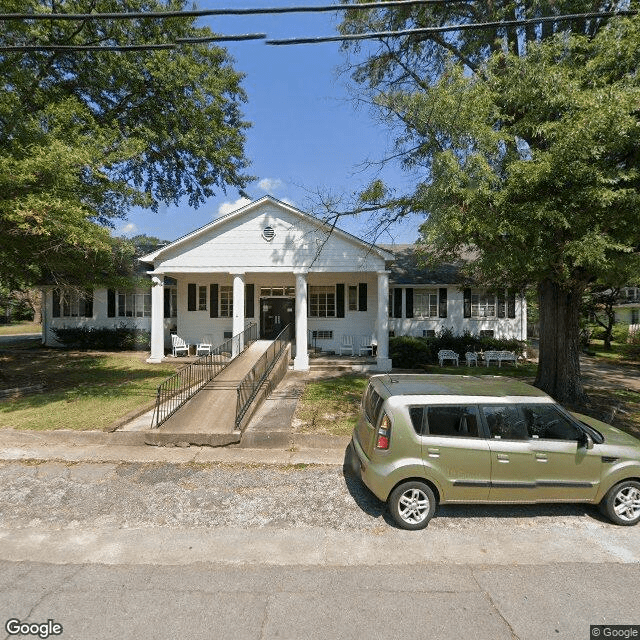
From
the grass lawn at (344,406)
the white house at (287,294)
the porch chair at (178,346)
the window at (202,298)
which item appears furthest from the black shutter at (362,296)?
the porch chair at (178,346)

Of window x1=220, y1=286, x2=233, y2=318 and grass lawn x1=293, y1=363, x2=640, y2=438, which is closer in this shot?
grass lawn x1=293, y1=363, x2=640, y2=438

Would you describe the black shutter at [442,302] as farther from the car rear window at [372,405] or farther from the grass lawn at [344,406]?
the car rear window at [372,405]

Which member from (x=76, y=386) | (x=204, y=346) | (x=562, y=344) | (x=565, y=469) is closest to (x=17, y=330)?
(x=204, y=346)

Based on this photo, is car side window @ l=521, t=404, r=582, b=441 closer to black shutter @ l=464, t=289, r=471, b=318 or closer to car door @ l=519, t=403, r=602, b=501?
car door @ l=519, t=403, r=602, b=501

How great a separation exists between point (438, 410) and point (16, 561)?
15.7ft

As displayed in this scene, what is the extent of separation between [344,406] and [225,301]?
35.3 ft

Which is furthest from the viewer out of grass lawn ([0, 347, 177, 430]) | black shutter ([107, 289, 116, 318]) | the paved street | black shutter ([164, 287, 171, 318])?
black shutter ([107, 289, 116, 318])

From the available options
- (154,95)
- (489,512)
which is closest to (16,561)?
(489,512)

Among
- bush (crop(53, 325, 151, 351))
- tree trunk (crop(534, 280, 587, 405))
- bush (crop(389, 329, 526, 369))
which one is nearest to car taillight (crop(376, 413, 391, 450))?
tree trunk (crop(534, 280, 587, 405))

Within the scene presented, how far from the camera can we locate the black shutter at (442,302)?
61.7 feet

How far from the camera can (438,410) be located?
4.46m

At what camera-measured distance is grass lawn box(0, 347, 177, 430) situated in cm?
774

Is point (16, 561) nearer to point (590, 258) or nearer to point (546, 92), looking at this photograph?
point (590, 258)

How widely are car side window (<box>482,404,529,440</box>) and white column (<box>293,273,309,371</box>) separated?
10066 millimetres
